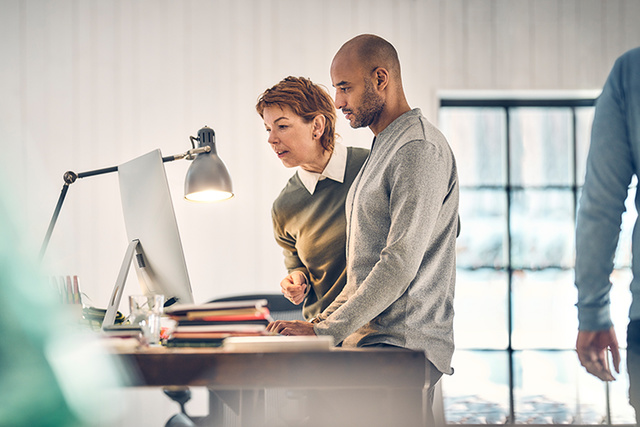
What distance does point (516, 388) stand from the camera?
377cm

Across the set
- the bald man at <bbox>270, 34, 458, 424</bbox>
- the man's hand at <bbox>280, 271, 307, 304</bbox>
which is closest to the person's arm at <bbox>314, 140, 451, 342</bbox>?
the bald man at <bbox>270, 34, 458, 424</bbox>

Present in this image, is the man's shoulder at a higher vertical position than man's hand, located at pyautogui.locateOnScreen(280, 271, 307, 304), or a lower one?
higher

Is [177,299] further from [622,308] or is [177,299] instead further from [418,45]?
[622,308]

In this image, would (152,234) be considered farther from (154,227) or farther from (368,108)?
(368,108)

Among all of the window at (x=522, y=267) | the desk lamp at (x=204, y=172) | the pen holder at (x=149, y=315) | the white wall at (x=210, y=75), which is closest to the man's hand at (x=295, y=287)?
the desk lamp at (x=204, y=172)

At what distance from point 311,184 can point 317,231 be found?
18 centimetres

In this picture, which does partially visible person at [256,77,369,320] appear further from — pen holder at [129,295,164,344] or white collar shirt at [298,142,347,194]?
pen holder at [129,295,164,344]

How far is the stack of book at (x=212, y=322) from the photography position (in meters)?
1.08

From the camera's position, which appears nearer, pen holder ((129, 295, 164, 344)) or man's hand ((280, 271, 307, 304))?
pen holder ((129, 295, 164, 344))

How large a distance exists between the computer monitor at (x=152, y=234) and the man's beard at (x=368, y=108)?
519 mm

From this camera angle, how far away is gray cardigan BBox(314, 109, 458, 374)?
46.8 inches

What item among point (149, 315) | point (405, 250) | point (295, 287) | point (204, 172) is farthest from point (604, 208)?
point (204, 172)

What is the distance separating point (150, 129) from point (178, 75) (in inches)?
16.2

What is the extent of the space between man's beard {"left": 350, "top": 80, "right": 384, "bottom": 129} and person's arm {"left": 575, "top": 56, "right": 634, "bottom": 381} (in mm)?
620
